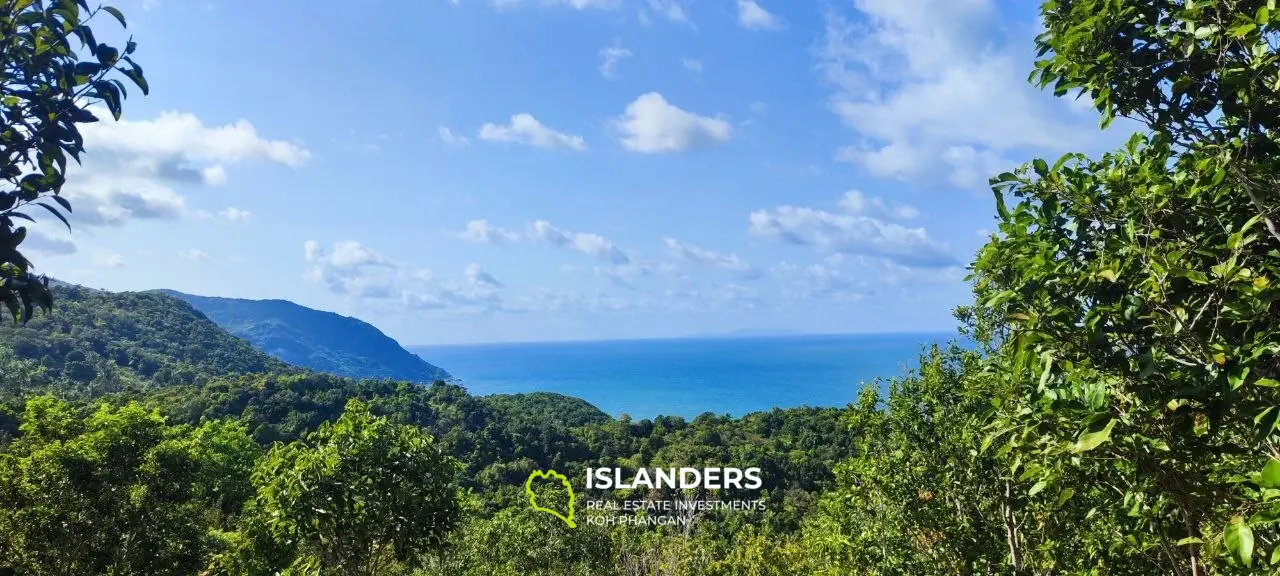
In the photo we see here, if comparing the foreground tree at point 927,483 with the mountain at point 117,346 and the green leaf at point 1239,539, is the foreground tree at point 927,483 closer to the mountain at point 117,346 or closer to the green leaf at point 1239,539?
the green leaf at point 1239,539

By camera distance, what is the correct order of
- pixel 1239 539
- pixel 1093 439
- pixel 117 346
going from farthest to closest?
pixel 117 346
pixel 1093 439
pixel 1239 539

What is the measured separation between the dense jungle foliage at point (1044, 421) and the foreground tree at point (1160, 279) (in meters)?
0.01

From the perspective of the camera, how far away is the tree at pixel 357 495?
18.2ft

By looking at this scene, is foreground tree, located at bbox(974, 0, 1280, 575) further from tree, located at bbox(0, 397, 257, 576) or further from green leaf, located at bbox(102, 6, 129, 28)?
tree, located at bbox(0, 397, 257, 576)

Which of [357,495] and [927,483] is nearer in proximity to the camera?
[357,495]

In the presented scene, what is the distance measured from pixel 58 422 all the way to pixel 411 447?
937 cm

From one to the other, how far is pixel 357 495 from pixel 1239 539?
5.94 m

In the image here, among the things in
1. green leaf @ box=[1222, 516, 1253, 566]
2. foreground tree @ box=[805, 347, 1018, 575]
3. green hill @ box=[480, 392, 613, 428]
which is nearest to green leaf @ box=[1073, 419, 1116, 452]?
green leaf @ box=[1222, 516, 1253, 566]

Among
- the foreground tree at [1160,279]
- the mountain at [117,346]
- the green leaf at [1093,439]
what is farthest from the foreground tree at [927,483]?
the mountain at [117,346]

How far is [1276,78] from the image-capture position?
2148mm

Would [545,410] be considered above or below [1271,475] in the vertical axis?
Answer: below

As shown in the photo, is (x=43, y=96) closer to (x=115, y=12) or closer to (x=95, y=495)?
(x=115, y=12)

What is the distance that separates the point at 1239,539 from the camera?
1.76 metres

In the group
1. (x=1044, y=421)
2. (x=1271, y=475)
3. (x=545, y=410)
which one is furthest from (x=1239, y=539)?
(x=545, y=410)
